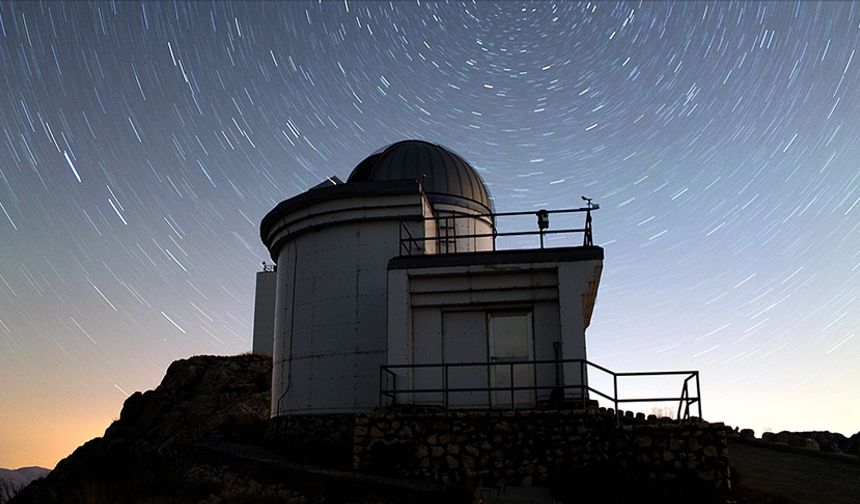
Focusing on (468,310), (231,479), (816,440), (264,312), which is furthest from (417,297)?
(264,312)

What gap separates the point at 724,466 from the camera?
11117mm

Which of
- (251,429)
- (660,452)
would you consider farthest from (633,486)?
(251,429)

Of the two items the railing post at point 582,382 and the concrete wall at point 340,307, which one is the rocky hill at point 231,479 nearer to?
the concrete wall at point 340,307

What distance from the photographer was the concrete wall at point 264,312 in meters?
31.4

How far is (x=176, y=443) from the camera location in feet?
61.0

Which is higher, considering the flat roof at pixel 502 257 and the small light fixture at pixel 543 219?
the small light fixture at pixel 543 219

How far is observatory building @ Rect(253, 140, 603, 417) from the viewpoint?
1378 cm

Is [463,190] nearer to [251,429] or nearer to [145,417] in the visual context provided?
[251,429]

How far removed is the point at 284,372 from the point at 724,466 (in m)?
10.1

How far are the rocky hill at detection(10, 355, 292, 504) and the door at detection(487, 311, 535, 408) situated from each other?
440 cm

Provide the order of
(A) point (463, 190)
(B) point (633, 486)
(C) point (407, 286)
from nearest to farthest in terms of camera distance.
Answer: (B) point (633, 486), (C) point (407, 286), (A) point (463, 190)

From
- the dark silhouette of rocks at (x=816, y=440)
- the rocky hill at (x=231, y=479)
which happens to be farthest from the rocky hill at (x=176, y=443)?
the dark silhouette of rocks at (x=816, y=440)

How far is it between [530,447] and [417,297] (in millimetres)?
3832

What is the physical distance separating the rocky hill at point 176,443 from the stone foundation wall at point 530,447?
→ 1.76 meters
